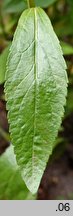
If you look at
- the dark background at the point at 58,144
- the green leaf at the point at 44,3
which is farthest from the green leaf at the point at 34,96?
the dark background at the point at 58,144

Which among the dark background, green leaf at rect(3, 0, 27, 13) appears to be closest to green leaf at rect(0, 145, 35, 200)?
the dark background

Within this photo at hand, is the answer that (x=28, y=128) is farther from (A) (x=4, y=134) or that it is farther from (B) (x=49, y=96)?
(A) (x=4, y=134)

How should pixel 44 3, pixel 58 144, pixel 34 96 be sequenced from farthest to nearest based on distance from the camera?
pixel 58 144, pixel 44 3, pixel 34 96

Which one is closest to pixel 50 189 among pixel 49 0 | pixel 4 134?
pixel 4 134

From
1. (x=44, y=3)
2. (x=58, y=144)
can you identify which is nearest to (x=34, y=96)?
(x=44, y=3)

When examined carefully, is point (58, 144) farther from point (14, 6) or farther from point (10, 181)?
point (14, 6)

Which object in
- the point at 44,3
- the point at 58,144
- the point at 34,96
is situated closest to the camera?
the point at 34,96

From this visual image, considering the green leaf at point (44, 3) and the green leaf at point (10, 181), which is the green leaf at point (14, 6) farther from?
the green leaf at point (10, 181)
